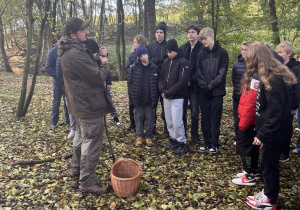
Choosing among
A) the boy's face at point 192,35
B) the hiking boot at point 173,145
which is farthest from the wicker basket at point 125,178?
the boy's face at point 192,35

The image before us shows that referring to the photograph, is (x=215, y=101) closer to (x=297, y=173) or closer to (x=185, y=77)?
(x=185, y=77)

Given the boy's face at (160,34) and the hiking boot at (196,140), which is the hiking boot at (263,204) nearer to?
the hiking boot at (196,140)

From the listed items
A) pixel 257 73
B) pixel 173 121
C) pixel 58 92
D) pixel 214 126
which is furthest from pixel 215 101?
pixel 58 92

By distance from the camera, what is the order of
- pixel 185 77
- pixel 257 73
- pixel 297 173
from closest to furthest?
pixel 257 73 < pixel 297 173 < pixel 185 77

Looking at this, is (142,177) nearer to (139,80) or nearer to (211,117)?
(211,117)

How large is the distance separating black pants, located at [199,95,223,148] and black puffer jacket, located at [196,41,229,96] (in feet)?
0.65

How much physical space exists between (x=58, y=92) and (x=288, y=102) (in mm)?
5341

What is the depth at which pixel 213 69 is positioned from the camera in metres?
4.89

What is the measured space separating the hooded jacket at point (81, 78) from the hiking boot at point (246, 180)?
2537mm

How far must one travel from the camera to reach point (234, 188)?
13.1 feet

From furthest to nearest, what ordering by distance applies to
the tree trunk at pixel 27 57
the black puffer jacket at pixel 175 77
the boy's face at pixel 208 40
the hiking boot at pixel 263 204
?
the tree trunk at pixel 27 57 < the black puffer jacket at pixel 175 77 < the boy's face at pixel 208 40 < the hiking boot at pixel 263 204

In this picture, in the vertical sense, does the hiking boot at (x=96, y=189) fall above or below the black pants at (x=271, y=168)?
below

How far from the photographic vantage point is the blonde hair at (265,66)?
308cm

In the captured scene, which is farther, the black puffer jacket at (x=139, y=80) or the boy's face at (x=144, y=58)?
the black puffer jacket at (x=139, y=80)
